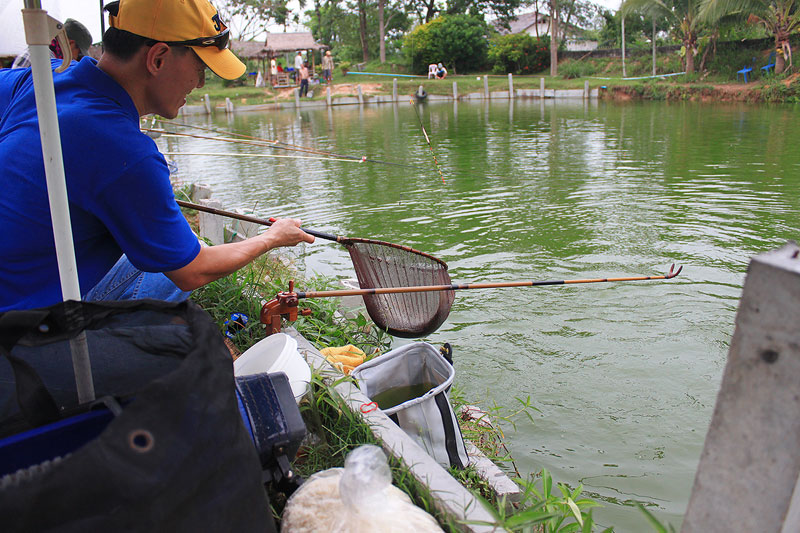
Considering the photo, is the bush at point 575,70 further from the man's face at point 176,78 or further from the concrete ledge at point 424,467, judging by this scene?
the man's face at point 176,78

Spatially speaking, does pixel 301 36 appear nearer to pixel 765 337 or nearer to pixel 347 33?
pixel 347 33

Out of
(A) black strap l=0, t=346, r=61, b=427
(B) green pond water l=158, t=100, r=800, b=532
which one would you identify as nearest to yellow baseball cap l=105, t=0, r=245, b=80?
(A) black strap l=0, t=346, r=61, b=427

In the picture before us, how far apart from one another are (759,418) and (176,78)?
2.24 m

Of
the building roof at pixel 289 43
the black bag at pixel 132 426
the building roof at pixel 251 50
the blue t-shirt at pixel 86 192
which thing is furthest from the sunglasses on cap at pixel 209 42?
the building roof at pixel 289 43

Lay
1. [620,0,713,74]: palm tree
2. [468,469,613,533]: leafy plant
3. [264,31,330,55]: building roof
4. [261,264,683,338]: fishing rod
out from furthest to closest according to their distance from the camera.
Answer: [264,31,330,55]: building roof < [620,0,713,74]: palm tree < [261,264,683,338]: fishing rod < [468,469,613,533]: leafy plant

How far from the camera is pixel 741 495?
1329 mm

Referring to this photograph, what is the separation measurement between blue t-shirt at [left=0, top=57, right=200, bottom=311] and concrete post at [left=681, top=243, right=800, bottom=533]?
1.85 meters

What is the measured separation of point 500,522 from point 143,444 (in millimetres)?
1133

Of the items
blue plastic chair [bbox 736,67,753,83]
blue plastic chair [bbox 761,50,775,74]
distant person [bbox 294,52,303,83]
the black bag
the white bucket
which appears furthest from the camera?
distant person [bbox 294,52,303,83]

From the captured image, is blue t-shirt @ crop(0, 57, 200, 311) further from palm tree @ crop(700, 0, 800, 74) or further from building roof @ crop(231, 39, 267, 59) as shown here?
building roof @ crop(231, 39, 267, 59)

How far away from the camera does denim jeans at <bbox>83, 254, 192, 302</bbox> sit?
288 cm

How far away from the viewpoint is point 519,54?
3950 centimetres

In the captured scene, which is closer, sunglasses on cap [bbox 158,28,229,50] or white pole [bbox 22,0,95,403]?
white pole [bbox 22,0,95,403]

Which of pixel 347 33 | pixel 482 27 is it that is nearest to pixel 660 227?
pixel 482 27
